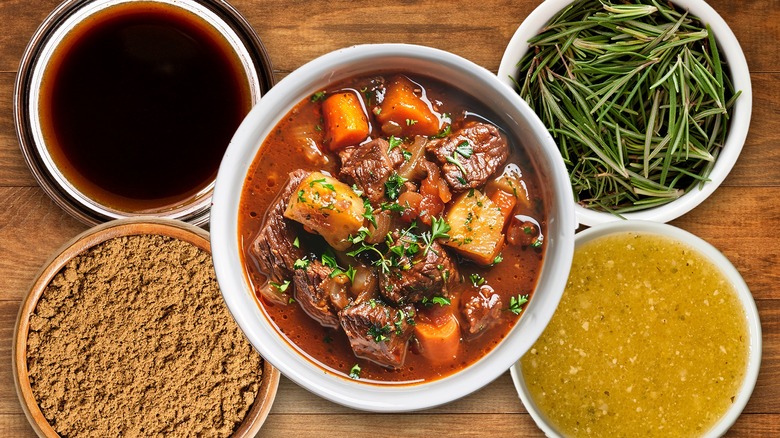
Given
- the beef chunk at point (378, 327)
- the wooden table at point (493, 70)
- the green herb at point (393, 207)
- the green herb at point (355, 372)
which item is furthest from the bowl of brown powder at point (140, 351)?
the green herb at point (393, 207)

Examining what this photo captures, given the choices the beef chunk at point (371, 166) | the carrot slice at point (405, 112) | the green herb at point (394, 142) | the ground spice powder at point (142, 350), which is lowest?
the ground spice powder at point (142, 350)

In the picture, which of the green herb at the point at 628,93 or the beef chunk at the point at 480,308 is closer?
the beef chunk at the point at 480,308

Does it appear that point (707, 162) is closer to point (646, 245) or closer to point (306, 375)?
point (646, 245)

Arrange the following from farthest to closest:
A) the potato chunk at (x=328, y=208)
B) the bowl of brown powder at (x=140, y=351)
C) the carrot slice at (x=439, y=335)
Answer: the bowl of brown powder at (x=140, y=351) < the carrot slice at (x=439, y=335) < the potato chunk at (x=328, y=208)

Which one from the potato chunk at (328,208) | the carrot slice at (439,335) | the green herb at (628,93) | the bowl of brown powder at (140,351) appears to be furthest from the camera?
the bowl of brown powder at (140,351)

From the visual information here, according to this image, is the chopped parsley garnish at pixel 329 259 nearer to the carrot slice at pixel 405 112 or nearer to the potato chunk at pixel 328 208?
the potato chunk at pixel 328 208

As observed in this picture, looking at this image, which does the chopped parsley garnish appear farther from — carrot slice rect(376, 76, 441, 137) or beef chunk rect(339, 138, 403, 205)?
carrot slice rect(376, 76, 441, 137)

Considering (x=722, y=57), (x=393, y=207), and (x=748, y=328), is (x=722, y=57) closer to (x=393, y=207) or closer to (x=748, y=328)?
(x=748, y=328)

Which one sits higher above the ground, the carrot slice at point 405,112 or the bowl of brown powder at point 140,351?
the carrot slice at point 405,112
